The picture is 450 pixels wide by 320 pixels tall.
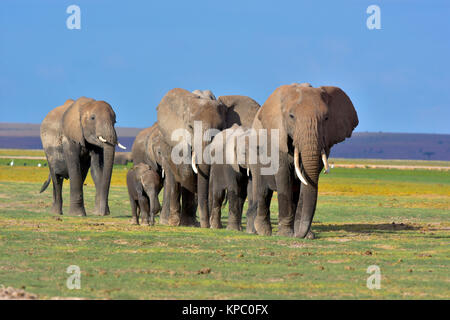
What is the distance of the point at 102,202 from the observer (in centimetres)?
3167

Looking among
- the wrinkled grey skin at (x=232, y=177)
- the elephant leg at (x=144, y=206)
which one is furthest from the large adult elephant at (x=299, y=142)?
the elephant leg at (x=144, y=206)

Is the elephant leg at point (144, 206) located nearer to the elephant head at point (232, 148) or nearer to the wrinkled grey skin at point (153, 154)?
the wrinkled grey skin at point (153, 154)

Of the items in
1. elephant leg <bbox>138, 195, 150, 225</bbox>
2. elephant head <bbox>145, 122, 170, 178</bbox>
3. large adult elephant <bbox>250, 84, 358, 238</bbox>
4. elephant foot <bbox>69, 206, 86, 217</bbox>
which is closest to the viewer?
large adult elephant <bbox>250, 84, 358, 238</bbox>

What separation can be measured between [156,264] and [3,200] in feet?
72.2

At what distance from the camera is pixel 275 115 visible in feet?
72.7

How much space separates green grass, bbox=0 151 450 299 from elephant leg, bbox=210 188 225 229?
1.42 meters

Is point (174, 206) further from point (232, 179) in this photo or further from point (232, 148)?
point (232, 148)

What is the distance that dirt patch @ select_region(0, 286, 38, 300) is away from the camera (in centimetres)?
1277

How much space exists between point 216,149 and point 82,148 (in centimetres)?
847

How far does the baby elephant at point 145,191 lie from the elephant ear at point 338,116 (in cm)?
543

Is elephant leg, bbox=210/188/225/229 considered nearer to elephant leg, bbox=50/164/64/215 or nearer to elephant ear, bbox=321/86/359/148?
elephant ear, bbox=321/86/359/148
